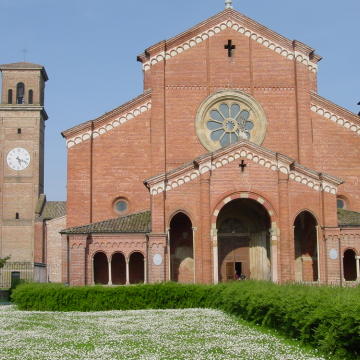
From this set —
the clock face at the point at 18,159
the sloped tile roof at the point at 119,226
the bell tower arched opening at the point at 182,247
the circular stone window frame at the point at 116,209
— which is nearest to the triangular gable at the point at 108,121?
the circular stone window frame at the point at 116,209

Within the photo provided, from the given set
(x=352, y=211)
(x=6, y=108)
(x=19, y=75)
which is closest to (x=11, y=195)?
(x=6, y=108)

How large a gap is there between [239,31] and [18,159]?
2857 cm

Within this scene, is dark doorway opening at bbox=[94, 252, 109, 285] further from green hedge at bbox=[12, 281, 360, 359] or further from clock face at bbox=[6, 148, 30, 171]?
clock face at bbox=[6, 148, 30, 171]

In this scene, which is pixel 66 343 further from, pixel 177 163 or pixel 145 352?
pixel 177 163

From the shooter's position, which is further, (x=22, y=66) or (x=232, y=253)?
(x=22, y=66)

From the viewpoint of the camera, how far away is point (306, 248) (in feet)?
106

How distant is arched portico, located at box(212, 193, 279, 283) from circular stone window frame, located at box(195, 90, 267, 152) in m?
4.02

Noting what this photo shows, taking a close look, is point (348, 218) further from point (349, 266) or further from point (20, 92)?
point (20, 92)

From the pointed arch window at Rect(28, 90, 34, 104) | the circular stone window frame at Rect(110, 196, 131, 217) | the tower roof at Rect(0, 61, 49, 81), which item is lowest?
the circular stone window frame at Rect(110, 196, 131, 217)

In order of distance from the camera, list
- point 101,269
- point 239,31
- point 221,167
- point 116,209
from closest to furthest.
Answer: point 221,167
point 101,269
point 116,209
point 239,31

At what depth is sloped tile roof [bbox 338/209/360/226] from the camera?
3047 cm

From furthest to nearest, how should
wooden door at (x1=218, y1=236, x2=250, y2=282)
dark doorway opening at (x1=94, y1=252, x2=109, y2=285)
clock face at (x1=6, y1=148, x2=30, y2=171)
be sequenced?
clock face at (x1=6, y1=148, x2=30, y2=171), wooden door at (x1=218, y1=236, x2=250, y2=282), dark doorway opening at (x1=94, y1=252, x2=109, y2=285)

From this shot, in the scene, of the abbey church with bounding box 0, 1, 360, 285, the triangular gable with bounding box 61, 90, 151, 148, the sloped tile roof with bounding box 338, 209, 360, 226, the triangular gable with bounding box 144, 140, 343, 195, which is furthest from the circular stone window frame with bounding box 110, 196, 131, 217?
the sloped tile roof with bounding box 338, 209, 360, 226

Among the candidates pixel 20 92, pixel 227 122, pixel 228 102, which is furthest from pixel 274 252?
pixel 20 92
